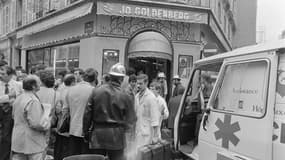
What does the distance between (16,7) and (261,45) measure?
22319 millimetres

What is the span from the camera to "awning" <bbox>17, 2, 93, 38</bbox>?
1182 centimetres

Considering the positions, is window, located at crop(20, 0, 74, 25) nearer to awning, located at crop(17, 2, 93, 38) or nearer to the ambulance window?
awning, located at crop(17, 2, 93, 38)

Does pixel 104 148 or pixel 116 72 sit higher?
pixel 116 72

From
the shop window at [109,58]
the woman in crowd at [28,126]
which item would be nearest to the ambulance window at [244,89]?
the woman in crowd at [28,126]

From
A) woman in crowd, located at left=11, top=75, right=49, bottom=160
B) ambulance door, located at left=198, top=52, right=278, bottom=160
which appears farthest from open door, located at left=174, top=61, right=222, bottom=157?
woman in crowd, located at left=11, top=75, right=49, bottom=160

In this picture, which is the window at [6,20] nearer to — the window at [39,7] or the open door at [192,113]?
the window at [39,7]

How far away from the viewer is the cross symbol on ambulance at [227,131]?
3.24 meters

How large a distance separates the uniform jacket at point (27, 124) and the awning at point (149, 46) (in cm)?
778

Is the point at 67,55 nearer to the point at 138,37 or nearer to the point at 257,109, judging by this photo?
the point at 138,37

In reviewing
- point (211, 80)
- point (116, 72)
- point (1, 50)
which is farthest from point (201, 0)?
point (1, 50)

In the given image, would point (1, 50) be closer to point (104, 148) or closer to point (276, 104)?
point (104, 148)

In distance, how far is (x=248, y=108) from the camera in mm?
3176

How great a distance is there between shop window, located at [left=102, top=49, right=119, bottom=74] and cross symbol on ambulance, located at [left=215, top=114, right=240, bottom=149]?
845cm

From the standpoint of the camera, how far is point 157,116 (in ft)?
17.7
